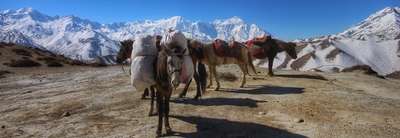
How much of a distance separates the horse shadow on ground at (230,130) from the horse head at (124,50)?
170 inches

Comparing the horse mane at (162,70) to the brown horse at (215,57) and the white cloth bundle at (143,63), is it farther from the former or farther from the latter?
the brown horse at (215,57)

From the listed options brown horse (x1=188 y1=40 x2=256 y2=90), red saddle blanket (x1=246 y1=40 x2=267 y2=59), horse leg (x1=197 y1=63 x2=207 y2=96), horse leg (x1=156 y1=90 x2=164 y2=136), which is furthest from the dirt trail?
red saddle blanket (x1=246 y1=40 x2=267 y2=59)

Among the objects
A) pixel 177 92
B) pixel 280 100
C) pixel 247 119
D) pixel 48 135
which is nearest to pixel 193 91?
pixel 177 92

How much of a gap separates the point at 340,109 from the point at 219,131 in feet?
17.4

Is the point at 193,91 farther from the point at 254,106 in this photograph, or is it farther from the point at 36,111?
the point at 36,111

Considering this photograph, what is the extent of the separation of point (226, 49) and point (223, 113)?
A: 6.07 meters

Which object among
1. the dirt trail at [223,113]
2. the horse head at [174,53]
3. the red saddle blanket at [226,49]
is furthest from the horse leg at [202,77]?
the horse head at [174,53]

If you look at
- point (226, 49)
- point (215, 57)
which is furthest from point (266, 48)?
point (215, 57)

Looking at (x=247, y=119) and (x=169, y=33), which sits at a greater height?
(x=169, y=33)

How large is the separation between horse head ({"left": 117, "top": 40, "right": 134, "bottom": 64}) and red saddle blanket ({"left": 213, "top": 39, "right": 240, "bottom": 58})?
4726 mm

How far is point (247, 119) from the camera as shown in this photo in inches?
591

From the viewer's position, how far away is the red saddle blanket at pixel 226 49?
21.3 meters

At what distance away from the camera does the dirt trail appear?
1379cm

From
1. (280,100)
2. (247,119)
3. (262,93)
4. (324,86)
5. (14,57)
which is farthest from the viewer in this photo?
(14,57)
